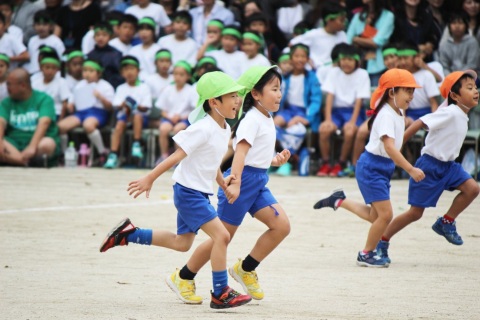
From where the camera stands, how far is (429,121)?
7.74 meters

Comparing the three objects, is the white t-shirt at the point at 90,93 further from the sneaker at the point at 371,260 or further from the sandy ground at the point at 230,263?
the sneaker at the point at 371,260

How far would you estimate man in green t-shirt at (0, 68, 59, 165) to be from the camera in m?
14.0

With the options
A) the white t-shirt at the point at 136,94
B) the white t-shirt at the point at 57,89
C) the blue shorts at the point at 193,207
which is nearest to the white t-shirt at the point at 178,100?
the white t-shirt at the point at 136,94

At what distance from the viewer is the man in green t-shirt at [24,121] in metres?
14.0

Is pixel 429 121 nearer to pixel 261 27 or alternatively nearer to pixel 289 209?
pixel 289 209

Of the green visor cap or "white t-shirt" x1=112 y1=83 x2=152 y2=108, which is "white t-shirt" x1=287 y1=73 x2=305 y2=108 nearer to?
"white t-shirt" x1=112 y1=83 x2=152 y2=108

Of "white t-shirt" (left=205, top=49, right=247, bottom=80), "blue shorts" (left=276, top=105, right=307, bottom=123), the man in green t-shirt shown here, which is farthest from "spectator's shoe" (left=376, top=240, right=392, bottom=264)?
the man in green t-shirt

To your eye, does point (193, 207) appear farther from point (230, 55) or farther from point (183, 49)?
point (183, 49)

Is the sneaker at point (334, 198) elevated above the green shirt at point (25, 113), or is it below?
above

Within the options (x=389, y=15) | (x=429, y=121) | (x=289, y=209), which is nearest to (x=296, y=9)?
(x=389, y=15)

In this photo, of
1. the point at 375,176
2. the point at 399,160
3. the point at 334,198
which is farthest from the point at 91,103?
the point at 399,160

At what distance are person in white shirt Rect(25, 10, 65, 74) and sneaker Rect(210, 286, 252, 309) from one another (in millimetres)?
10831

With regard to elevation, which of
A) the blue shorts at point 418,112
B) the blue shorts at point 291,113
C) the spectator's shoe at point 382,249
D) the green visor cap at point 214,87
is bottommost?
the blue shorts at point 291,113

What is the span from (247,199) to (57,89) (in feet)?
30.9
